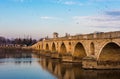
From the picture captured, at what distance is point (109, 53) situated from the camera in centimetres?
3525

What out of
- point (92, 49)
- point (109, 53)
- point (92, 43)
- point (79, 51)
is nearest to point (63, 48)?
point (79, 51)

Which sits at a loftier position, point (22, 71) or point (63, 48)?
point (63, 48)

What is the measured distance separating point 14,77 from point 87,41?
12.6 m

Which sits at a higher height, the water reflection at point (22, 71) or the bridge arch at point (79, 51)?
the bridge arch at point (79, 51)

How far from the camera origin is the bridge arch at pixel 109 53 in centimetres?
3461

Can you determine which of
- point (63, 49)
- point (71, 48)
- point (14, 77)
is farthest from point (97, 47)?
point (63, 49)

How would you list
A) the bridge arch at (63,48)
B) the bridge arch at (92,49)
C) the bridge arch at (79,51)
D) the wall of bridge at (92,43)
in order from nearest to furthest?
the wall of bridge at (92,43) < the bridge arch at (92,49) < the bridge arch at (79,51) < the bridge arch at (63,48)

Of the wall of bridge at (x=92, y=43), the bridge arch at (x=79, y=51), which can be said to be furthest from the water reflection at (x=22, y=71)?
the bridge arch at (x=79, y=51)

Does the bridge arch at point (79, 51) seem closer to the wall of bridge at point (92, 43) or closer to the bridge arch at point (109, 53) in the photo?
the wall of bridge at point (92, 43)

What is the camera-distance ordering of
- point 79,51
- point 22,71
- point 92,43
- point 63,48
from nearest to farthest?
1. point 92,43
2. point 22,71
3. point 79,51
4. point 63,48

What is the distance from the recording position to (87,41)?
40125 millimetres

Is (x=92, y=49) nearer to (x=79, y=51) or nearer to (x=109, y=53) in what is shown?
(x=109, y=53)

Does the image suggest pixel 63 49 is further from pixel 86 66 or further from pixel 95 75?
pixel 95 75

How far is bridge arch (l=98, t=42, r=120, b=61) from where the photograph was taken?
34.6 m
